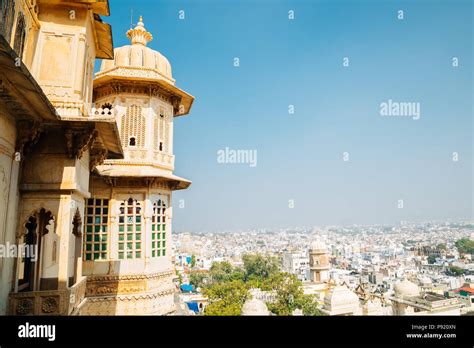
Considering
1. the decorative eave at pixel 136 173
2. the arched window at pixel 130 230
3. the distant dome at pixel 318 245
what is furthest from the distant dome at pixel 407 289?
the distant dome at pixel 318 245

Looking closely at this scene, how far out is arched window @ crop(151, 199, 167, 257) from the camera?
37.0ft

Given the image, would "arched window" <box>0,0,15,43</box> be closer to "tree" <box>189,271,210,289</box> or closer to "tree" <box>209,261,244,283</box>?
"tree" <box>209,261,244,283</box>

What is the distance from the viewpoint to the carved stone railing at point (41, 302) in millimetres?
5313

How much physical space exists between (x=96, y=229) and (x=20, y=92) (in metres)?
6.95

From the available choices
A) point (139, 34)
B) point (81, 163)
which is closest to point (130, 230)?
point (81, 163)

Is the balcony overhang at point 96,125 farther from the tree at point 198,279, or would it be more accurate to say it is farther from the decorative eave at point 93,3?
the tree at point 198,279

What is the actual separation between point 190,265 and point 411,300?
70488mm

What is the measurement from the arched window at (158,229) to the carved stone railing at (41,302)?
17.2ft

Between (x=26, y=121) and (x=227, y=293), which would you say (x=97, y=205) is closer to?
(x=26, y=121)

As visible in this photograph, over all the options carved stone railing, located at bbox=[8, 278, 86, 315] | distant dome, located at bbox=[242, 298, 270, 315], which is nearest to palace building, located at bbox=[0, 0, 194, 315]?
carved stone railing, located at bbox=[8, 278, 86, 315]
